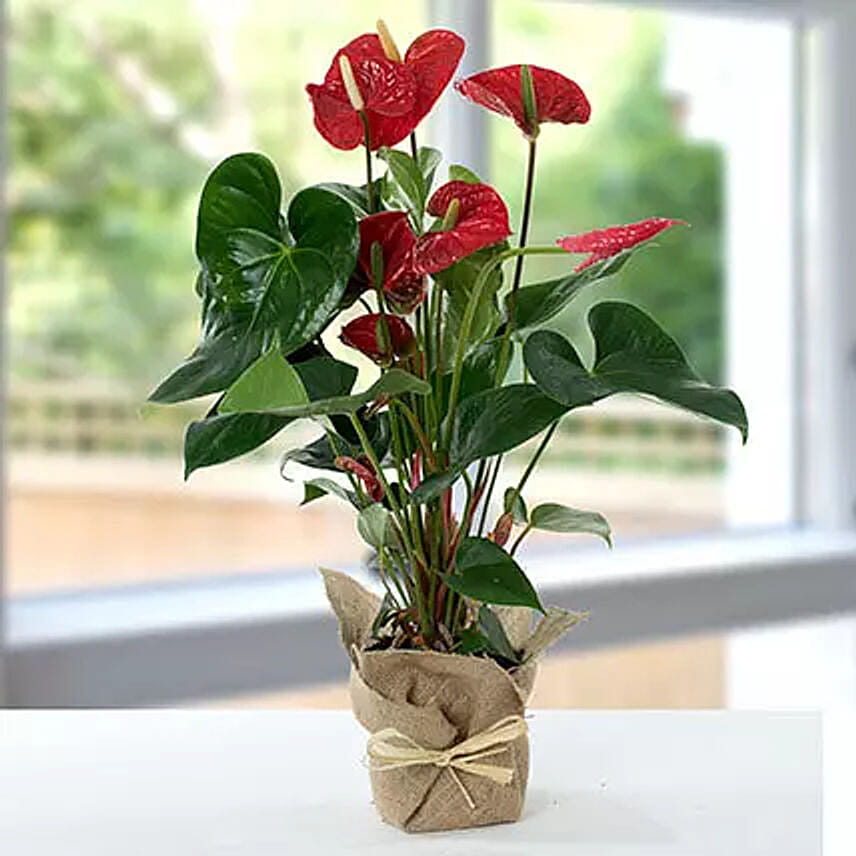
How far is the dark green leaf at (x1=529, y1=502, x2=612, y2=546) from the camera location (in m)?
0.90

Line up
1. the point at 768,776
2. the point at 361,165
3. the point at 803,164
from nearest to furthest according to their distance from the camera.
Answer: the point at 768,776 < the point at 361,165 < the point at 803,164

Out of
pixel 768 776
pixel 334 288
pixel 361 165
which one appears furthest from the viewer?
pixel 361 165

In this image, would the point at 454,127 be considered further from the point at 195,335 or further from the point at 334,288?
the point at 334,288

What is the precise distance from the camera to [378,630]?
0.93 meters

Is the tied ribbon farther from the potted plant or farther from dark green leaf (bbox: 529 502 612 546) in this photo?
dark green leaf (bbox: 529 502 612 546)

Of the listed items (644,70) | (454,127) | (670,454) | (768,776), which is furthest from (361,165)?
(768,776)

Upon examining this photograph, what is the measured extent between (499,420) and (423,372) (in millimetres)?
61

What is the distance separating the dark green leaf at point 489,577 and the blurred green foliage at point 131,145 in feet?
4.79

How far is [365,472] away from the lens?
2.99 feet

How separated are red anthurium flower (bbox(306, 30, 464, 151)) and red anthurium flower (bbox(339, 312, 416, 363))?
90mm

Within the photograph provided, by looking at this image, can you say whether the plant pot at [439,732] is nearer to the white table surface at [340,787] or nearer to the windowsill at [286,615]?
the white table surface at [340,787]

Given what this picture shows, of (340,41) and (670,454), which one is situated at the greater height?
(340,41)

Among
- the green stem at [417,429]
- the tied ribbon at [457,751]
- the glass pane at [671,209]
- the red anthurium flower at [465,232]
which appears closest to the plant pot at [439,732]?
the tied ribbon at [457,751]

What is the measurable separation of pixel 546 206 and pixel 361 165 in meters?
0.34
